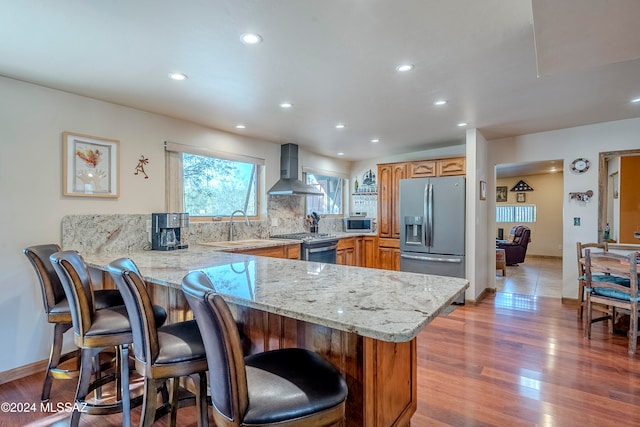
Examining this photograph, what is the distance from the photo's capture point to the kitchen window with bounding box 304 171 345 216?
5754mm

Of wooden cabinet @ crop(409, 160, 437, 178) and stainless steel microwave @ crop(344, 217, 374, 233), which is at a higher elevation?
wooden cabinet @ crop(409, 160, 437, 178)

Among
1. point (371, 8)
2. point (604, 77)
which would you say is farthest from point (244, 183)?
point (604, 77)

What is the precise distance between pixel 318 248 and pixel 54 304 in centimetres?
294

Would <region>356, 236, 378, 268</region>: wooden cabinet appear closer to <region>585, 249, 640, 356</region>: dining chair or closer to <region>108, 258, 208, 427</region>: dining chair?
<region>585, 249, 640, 356</region>: dining chair

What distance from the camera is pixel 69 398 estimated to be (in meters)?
2.29

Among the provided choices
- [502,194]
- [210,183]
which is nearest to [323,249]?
[210,183]

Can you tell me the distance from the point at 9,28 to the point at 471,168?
15.0 ft

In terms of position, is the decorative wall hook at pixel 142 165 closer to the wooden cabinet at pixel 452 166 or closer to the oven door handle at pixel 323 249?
the oven door handle at pixel 323 249

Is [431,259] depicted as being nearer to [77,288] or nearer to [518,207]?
[77,288]

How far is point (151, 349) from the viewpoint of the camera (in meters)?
1.33

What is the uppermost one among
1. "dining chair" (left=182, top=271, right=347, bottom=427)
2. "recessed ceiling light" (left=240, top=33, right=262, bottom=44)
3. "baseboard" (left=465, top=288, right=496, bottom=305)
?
"recessed ceiling light" (left=240, top=33, right=262, bottom=44)

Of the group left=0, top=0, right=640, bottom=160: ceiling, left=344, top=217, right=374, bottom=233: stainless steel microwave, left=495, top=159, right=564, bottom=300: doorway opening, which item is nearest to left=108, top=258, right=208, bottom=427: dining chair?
left=0, top=0, right=640, bottom=160: ceiling

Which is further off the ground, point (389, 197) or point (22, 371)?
point (389, 197)

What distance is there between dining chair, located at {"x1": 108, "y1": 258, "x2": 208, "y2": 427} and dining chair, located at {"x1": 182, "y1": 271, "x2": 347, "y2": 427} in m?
0.34
